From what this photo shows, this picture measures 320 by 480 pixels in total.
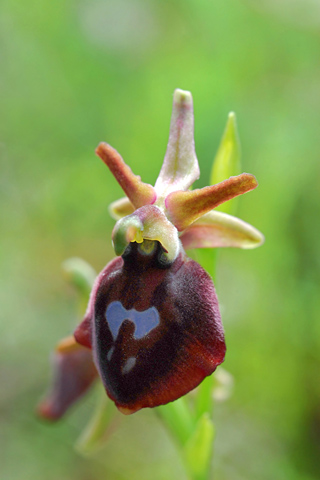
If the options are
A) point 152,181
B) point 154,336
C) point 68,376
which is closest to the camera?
point 154,336

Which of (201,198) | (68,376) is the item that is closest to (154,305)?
(201,198)

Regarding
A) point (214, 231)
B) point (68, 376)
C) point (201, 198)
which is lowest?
point (68, 376)

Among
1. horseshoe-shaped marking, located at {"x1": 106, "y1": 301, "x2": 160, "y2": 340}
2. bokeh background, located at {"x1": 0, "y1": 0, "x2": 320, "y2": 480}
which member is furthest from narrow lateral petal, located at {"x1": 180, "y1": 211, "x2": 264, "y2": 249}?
bokeh background, located at {"x1": 0, "y1": 0, "x2": 320, "y2": 480}

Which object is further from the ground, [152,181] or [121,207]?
[121,207]

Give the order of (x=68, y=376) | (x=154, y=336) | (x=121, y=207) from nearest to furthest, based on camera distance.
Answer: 1. (x=154, y=336)
2. (x=121, y=207)
3. (x=68, y=376)

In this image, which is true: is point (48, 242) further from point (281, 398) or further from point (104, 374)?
point (104, 374)

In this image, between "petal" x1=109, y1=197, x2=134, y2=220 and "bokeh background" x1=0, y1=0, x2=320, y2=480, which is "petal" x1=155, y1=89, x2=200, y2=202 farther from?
"bokeh background" x1=0, y1=0, x2=320, y2=480

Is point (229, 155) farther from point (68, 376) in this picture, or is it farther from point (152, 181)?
point (152, 181)
